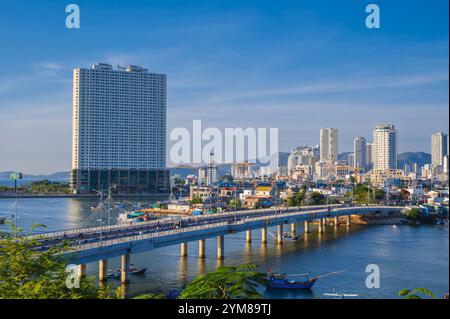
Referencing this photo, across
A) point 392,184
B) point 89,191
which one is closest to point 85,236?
point 89,191

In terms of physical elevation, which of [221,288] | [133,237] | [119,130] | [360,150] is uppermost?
[119,130]

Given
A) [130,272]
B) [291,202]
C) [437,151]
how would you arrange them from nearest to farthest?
[130,272], [291,202], [437,151]

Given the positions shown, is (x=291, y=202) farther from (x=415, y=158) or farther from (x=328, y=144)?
(x=415, y=158)

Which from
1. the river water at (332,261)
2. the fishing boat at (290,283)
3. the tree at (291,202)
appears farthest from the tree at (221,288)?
the tree at (291,202)

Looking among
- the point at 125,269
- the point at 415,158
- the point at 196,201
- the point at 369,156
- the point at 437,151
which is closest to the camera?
the point at 125,269

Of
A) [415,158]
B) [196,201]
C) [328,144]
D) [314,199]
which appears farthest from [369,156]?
[196,201]

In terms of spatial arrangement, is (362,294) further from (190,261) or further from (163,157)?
(163,157)
